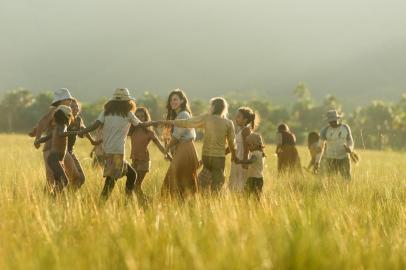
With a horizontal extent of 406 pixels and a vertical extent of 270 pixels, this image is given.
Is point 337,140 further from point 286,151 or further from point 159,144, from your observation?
point 159,144

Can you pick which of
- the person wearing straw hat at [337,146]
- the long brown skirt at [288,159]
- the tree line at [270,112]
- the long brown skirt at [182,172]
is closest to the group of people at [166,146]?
the long brown skirt at [182,172]

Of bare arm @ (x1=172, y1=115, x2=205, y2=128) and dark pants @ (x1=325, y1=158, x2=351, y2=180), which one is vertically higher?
bare arm @ (x1=172, y1=115, x2=205, y2=128)

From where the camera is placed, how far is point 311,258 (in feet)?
9.89

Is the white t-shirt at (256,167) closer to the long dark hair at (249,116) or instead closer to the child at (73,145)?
the long dark hair at (249,116)

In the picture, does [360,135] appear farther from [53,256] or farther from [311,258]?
[53,256]

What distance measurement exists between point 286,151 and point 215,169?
222 inches

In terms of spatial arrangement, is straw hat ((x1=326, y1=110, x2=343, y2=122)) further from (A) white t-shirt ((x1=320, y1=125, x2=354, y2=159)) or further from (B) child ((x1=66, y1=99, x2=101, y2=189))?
(B) child ((x1=66, y1=99, x2=101, y2=189))

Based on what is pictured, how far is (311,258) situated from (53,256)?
4.97 feet

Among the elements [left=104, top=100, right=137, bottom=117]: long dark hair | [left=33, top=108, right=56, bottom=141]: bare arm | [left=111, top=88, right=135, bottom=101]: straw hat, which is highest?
[left=111, top=88, right=135, bottom=101]: straw hat

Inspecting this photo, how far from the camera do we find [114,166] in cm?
725

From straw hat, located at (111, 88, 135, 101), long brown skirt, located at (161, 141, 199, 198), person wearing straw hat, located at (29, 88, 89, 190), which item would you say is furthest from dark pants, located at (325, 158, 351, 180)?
person wearing straw hat, located at (29, 88, 89, 190)

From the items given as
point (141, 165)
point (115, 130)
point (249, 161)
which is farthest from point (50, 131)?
point (249, 161)

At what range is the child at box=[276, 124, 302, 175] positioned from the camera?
42.4ft

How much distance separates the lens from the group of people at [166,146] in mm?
7207
